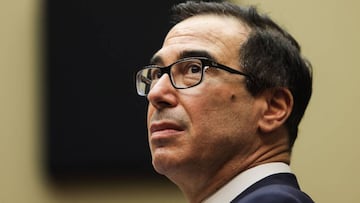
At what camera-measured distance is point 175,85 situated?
178 cm

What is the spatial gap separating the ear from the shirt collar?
0.30 ft

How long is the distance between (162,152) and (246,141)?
0.20 m

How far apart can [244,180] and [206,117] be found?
171mm

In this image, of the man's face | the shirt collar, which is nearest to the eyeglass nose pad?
the man's face

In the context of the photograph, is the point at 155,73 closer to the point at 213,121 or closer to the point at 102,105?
the point at 213,121

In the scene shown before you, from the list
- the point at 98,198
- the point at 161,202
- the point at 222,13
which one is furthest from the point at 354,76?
the point at 222,13

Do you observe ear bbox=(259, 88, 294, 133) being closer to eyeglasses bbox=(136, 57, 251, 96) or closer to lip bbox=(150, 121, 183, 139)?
eyeglasses bbox=(136, 57, 251, 96)

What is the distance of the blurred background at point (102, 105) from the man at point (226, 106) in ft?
4.38

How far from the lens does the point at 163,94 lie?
177 cm

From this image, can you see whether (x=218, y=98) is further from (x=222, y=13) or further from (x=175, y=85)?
(x=222, y=13)

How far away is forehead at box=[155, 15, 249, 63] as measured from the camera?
180 centimetres

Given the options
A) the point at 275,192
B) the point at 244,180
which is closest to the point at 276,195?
the point at 275,192

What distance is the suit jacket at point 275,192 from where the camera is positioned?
1.53 m

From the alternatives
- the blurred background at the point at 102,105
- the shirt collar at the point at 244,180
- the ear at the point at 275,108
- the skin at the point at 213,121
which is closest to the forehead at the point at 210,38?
the skin at the point at 213,121
